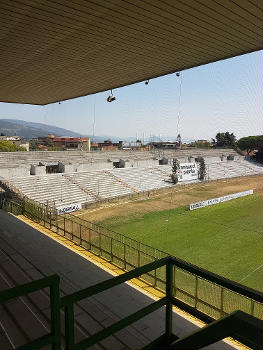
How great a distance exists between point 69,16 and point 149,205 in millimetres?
21165

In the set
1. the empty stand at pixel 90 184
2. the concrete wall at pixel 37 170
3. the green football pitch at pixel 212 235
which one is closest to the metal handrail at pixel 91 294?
the green football pitch at pixel 212 235

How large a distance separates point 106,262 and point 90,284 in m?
2.68

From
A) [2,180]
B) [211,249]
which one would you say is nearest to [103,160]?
[2,180]

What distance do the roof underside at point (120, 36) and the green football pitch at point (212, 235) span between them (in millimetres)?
8205

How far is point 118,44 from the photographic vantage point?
19.8 ft

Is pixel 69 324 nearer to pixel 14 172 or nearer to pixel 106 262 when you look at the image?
pixel 106 262

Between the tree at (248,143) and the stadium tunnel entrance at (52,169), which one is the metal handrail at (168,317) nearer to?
the stadium tunnel entrance at (52,169)

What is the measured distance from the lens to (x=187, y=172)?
126ft

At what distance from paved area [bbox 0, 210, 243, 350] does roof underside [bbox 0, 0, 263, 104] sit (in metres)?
4.66

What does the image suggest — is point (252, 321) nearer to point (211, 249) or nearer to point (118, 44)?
point (118, 44)

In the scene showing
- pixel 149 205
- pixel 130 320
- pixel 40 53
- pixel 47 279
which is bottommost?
pixel 149 205

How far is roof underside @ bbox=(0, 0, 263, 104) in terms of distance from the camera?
4453 millimetres

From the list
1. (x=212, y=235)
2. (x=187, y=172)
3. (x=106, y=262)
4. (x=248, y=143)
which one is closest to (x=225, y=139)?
(x=248, y=143)

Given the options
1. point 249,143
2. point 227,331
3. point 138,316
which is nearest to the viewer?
point 227,331
